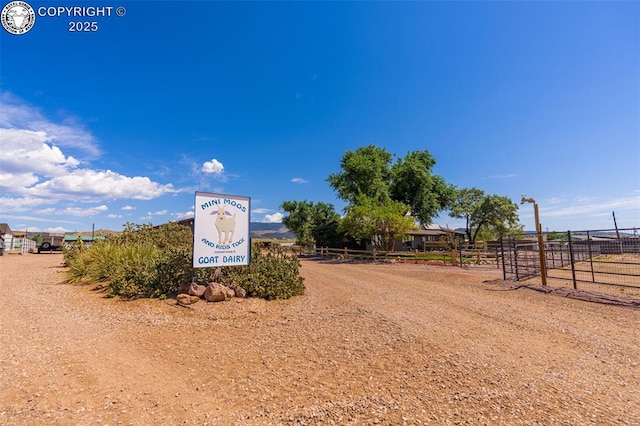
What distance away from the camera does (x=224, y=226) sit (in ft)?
28.3

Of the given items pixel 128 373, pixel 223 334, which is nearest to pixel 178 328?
pixel 223 334

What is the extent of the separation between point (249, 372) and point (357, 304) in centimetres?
426

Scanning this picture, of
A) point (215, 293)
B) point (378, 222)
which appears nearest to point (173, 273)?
point (215, 293)

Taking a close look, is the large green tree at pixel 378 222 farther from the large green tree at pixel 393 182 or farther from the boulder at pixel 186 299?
the boulder at pixel 186 299

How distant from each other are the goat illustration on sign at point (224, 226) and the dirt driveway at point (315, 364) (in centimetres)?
183

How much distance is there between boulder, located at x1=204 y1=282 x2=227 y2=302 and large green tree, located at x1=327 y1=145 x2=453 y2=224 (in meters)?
25.3

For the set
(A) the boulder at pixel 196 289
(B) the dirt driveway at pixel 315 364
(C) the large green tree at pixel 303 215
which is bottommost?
(B) the dirt driveway at pixel 315 364

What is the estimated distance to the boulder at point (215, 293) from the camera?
770 centimetres

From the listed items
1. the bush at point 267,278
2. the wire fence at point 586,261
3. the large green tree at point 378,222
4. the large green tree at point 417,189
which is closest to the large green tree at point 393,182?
the large green tree at point 417,189

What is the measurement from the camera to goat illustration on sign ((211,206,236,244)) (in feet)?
27.9

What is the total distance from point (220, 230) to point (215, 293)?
1.78 m

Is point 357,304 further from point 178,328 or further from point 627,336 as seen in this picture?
point 627,336

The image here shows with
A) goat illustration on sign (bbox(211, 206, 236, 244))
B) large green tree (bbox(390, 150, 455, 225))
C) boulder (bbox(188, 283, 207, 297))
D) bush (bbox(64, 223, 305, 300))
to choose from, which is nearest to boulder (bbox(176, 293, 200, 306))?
boulder (bbox(188, 283, 207, 297))

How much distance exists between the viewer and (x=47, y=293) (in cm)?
871
